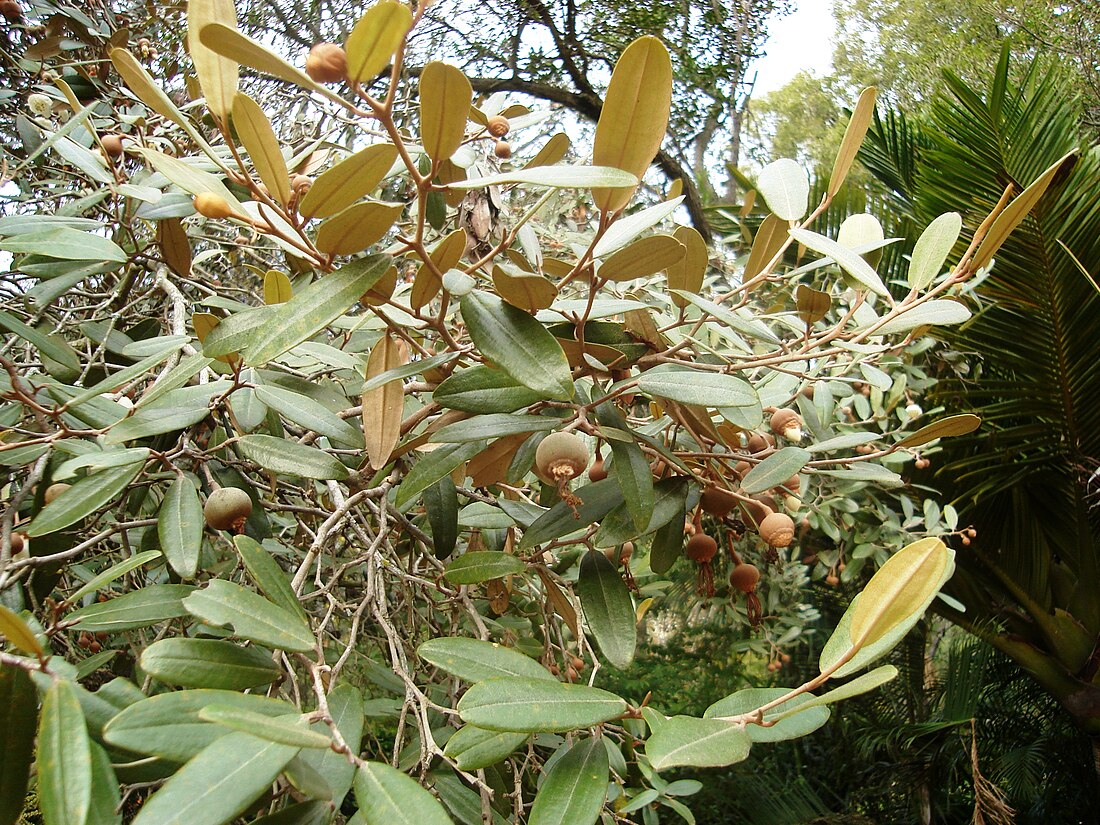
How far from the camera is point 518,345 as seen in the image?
41cm

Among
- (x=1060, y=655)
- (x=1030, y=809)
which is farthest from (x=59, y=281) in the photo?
(x=1030, y=809)

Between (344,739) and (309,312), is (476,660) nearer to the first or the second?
(344,739)

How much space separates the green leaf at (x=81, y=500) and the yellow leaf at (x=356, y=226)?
0.22m

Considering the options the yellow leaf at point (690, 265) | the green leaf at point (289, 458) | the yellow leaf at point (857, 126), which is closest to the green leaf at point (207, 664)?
the green leaf at point (289, 458)

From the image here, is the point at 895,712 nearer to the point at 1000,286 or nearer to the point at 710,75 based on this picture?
the point at 1000,286

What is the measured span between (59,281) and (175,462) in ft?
0.89

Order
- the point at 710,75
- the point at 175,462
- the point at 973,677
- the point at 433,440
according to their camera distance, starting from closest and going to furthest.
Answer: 1. the point at 433,440
2. the point at 175,462
3. the point at 973,677
4. the point at 710,75

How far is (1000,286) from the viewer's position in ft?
6.88

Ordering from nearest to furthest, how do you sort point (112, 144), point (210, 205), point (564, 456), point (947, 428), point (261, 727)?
point (261, 727) → point (210, 205) → point (564, 456) → point (947, 428) → point (112, 144)

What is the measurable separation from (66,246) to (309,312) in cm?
30

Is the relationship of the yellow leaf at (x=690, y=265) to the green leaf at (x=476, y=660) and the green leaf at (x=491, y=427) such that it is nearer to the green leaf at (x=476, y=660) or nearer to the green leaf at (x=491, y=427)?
the green leaf at (x=491, y=427)

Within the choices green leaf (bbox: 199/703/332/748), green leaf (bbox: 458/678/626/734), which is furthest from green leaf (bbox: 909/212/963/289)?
green leaf (bbox: 199/703/332/748)

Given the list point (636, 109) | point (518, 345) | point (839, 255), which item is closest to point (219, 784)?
point (518, 345)

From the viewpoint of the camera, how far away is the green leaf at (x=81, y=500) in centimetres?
46
